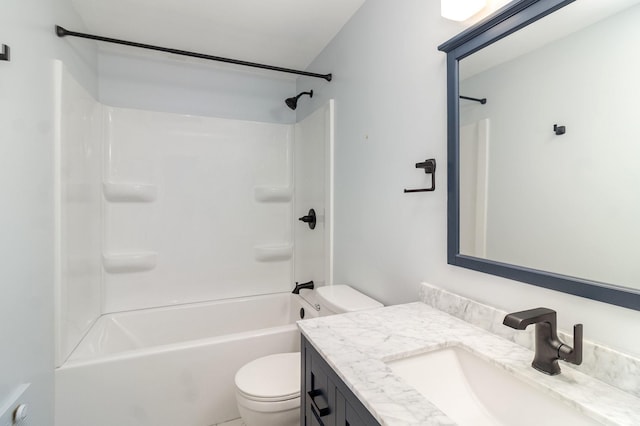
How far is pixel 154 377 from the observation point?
5.48ft

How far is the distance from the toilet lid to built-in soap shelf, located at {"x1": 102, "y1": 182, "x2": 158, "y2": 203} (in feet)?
5.23

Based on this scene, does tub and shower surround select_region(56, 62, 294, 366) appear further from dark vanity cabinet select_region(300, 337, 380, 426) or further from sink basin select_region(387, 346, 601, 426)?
sink basin select_region(387, 346, 601, 426)

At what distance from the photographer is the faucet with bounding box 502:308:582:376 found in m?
0.70

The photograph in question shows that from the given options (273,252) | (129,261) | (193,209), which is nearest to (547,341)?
(273,252)

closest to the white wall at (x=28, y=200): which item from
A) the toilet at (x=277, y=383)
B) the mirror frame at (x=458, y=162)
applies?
the toilet at (x=277, y=383)

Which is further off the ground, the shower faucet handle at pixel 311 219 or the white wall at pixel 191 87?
the white wall at pixel 191 87

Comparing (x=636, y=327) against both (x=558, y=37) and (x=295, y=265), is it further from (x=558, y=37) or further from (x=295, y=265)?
(x=295, y=265)

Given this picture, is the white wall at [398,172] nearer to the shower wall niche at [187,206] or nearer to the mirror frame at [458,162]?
the mirror frame at [458,162]

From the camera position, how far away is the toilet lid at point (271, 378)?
1.42 m

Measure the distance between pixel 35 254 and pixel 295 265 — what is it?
1.89m

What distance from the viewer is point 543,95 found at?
87 cm

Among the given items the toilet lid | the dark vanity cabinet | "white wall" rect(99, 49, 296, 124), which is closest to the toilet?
the toilet lid

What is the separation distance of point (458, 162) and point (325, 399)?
0.93m

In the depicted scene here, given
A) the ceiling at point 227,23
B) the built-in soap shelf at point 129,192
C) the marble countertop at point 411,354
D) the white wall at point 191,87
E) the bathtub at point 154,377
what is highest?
the ceiling at point 227,23
